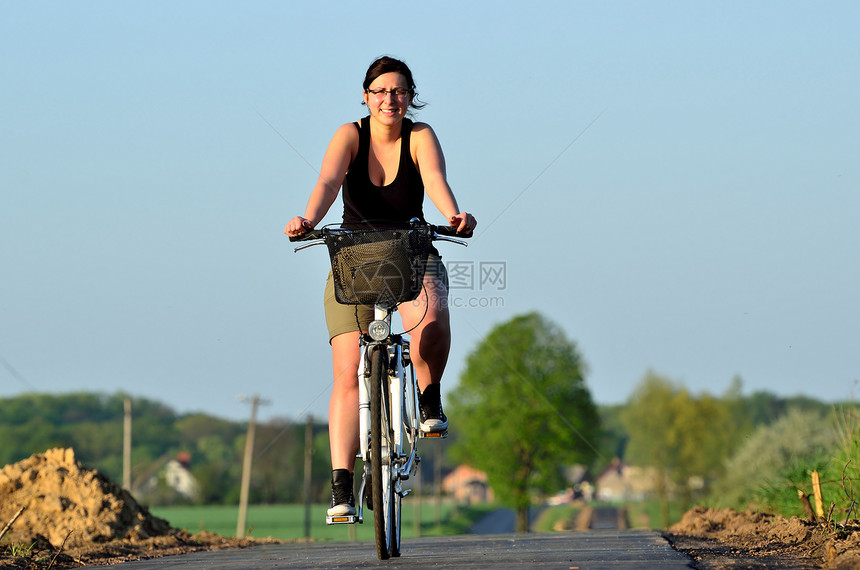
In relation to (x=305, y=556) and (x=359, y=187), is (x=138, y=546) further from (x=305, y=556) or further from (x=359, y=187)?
(x=359, y=187)

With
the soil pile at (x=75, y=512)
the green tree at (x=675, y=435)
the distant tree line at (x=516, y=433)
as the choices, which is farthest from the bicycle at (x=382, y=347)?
the green tree at (x=675, y=435)

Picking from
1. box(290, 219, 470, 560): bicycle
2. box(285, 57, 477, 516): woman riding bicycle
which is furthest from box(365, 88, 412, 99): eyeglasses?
box(290, 219, 470, 560): bicycle

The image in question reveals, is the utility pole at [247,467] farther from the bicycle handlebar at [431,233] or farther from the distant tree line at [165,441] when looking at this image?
the bicycle handlebar at [431,233]

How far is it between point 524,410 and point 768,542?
42.3 m

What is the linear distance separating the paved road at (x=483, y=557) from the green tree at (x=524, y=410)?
133ft

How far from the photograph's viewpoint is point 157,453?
6388 cm

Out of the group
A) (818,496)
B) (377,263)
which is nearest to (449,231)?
(377,263)

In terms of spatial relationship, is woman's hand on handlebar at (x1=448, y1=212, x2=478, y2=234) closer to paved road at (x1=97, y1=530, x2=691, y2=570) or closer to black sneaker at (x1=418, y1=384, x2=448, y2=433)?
black sneaker at (x1=418, y1=384, x2=448, y2=433)

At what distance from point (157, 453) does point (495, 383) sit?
26249 millimetres

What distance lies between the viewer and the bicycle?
4.71m

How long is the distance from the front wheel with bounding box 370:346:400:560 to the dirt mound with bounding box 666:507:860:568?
1472 mm

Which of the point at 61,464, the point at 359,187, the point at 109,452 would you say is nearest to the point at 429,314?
the point at 359,187

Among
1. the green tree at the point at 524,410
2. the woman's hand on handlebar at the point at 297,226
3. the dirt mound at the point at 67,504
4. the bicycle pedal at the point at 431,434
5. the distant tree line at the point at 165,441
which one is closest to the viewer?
the woman's hand on handlebar at the point at 297,226

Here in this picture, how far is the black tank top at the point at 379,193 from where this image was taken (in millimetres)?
5133
